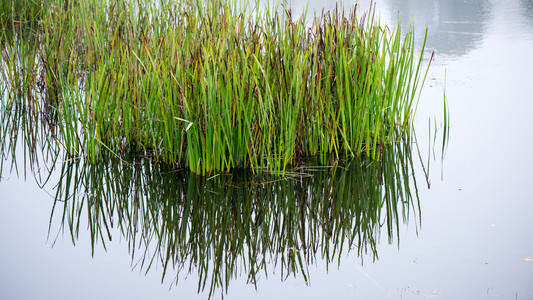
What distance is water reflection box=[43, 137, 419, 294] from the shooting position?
2.19 meters

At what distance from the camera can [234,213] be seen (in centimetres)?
251

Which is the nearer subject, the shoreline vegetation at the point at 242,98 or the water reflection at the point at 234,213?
the water reflection at the point at 234,213

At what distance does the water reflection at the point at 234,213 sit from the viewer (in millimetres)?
2188

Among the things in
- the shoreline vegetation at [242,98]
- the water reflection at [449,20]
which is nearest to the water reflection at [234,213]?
the shoreline vegetation at [242,98]

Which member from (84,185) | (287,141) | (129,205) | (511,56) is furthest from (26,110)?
(511,56)

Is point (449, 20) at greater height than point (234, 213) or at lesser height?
greater

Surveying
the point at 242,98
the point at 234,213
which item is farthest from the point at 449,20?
the point at 234,213

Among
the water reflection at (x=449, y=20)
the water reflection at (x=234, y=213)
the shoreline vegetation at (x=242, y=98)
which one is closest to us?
the water reflection at (x=234, y=213)

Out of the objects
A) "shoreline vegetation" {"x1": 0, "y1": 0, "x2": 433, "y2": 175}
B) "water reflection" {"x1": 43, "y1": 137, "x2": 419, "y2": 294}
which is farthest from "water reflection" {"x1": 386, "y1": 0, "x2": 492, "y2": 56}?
"water reflection" {"x1": 43, "y1": 137, "x2": 419, "y2": 294}

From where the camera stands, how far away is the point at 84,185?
9.21 feet

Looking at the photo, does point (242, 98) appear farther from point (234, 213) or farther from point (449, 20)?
point (449, 20)

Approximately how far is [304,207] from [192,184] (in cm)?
55

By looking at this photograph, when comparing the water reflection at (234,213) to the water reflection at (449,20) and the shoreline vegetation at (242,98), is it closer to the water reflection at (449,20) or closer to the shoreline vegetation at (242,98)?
the shoreline vegetation at (242,98)

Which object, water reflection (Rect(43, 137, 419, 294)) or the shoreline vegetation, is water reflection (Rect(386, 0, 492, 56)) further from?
water reflection (Rect(43, 137, 419, 294))
